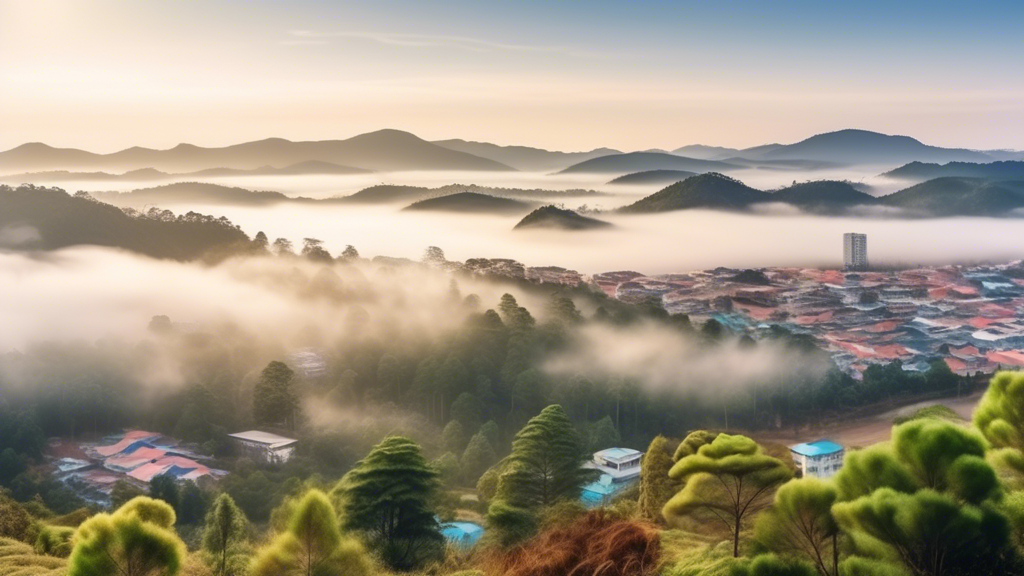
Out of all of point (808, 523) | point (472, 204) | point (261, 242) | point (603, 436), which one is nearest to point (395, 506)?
point (808, 523)

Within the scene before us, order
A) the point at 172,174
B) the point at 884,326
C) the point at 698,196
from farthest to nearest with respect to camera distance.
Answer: the point at 698,196 < the point at 172,174 < the point at 884,326

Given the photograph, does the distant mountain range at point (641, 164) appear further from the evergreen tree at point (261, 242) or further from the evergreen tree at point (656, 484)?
the evergreen tree at point (656, 484)

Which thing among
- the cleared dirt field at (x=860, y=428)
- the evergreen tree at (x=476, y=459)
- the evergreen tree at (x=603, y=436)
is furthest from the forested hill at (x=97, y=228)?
the cleared dirt field at (x=860, y=428)

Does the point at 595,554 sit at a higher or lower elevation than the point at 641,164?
lower

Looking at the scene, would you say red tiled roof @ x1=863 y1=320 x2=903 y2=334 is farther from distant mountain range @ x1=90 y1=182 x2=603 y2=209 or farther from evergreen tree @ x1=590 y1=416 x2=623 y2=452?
distant mountain range @ x1=90 y1=182 x2=603 y2=209

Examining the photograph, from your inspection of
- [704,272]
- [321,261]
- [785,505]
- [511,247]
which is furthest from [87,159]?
[785,505]

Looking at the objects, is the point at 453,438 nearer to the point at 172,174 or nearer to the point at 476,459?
the point at 476,459

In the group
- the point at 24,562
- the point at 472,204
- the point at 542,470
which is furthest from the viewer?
the point at 472,204
